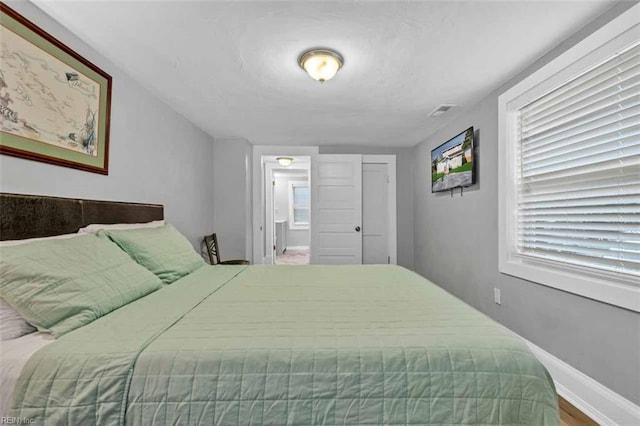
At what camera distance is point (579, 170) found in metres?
1.77

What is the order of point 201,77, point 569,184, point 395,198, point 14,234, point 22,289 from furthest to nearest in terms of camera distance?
point 395,198
point 201,77
point 569,184
point 14,234
point 22,289

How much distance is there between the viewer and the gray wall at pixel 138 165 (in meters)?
1.49

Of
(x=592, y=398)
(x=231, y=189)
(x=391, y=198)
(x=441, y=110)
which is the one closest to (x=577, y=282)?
(x=592, y=398)

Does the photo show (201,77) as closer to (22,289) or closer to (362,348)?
(22,289)

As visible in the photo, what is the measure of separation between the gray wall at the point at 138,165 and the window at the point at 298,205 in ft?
15.4

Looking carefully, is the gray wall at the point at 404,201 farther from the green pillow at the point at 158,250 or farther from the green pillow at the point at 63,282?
the green pillow at the point at 63,282

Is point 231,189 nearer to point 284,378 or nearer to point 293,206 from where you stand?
point 284,378

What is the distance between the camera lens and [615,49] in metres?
1.49

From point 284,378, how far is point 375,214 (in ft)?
13.1

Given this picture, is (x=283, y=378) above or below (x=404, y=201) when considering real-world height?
Answer: below

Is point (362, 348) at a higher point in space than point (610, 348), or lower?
higher

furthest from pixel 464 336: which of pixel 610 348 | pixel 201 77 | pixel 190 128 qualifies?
pixel 190 128

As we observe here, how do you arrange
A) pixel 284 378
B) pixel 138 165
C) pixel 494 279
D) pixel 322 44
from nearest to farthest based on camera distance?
pixel 284 378, pixel 322 44, pixel 138 165, pixel 494 279

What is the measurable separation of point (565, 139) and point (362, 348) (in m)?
2.01
